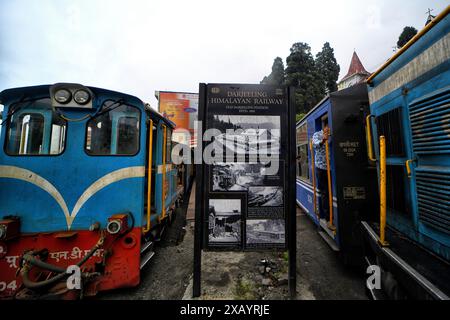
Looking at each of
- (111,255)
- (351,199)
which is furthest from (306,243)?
(111,255)

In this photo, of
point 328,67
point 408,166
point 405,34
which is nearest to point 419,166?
point 408,166

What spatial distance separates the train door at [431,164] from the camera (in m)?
1.48

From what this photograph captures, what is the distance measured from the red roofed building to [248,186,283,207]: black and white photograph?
33382 millimetres

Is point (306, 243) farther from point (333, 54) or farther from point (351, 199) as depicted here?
point (333, 54)

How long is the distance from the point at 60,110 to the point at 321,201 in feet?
17.7

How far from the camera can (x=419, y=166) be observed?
1753 millimetres

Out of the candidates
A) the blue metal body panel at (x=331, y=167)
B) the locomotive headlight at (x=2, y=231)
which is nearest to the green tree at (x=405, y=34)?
the blue metal body panel at (x=331, y=167)

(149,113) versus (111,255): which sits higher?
(149,113)

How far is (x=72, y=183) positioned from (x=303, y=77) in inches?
1060

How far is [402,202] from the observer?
205 cm

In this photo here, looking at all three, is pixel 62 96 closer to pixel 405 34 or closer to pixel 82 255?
pixel 82 255

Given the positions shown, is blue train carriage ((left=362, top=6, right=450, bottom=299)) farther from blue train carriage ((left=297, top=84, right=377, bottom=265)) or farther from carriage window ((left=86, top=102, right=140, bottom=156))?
carriage window ((left=86, top=102, right=140, bottom=156))

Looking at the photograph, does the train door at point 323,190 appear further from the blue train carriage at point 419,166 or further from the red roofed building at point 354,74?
the red roofed building at point 354,74

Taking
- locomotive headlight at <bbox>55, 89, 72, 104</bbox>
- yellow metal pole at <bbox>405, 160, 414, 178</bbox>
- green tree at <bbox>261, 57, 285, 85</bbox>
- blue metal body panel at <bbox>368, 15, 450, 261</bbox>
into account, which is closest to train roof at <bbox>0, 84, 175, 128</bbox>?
locomotive headlight at <bbox>55, 89, 72, 104</bbox>
